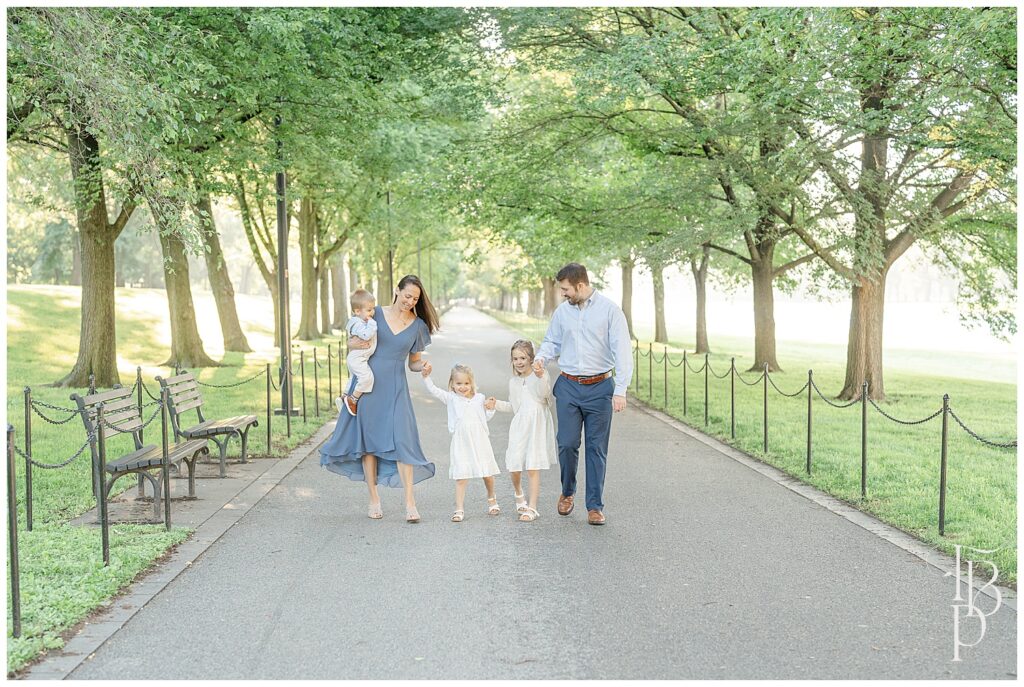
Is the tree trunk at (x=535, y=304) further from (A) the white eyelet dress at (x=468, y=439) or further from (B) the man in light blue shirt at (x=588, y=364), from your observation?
(B) the man in light blue shirt at (x=588, y=364)

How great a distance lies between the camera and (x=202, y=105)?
13.9 m

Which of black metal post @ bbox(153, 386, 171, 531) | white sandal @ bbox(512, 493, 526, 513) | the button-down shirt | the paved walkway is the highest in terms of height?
the button-down shirt

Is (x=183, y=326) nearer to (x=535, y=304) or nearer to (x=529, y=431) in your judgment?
(x=529, y=431)

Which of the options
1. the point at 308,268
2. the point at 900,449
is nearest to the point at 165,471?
the point at 900,449

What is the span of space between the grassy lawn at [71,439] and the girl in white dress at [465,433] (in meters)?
2.07

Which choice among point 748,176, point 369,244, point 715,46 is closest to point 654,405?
point 748,176

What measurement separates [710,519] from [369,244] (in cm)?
2956

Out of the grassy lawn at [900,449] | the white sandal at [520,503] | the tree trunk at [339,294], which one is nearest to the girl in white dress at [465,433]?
the white sandal at [520,503]

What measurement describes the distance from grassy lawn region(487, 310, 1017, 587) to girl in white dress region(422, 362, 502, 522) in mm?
3192

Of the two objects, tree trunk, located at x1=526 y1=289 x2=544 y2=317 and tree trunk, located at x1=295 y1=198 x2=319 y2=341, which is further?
tree trunk, located at x1=526 y1=289 x2=544 y2=317

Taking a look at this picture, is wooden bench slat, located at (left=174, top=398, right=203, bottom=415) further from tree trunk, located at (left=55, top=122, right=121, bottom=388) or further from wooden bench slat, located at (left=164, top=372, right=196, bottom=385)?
tree trunk, located at (left=55, top=122, right=121, bottom=388)

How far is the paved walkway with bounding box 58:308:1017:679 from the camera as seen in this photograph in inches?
183

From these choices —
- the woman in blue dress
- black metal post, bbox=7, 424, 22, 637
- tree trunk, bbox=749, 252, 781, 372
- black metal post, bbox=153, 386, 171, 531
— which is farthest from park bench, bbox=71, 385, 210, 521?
tree trunk, bbox=749, 252, 781, 372

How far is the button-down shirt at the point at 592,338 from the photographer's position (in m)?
7.59
